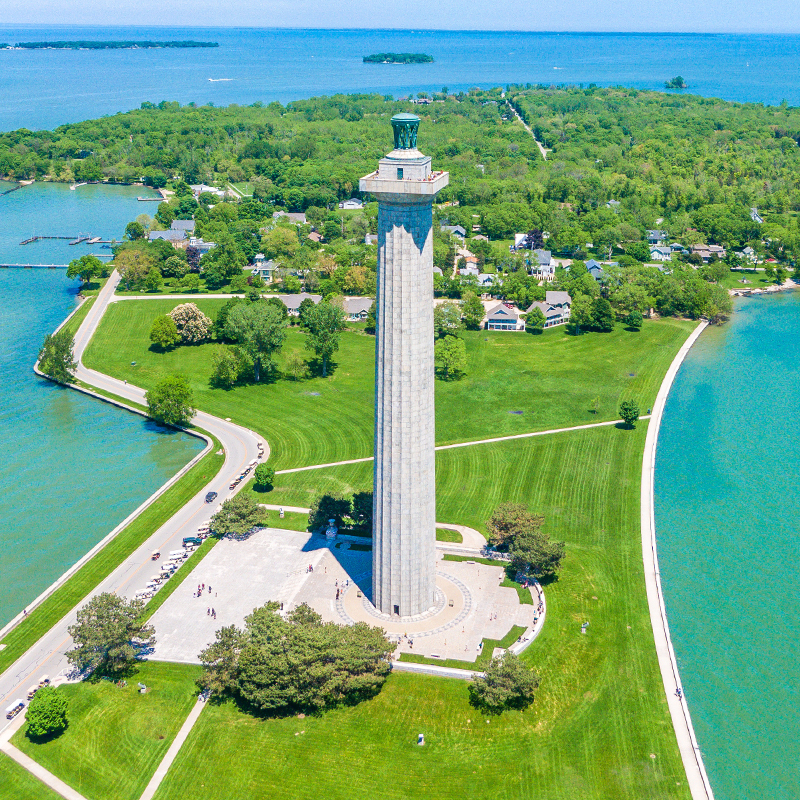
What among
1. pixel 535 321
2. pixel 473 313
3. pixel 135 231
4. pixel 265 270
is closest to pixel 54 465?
pixel 473 313

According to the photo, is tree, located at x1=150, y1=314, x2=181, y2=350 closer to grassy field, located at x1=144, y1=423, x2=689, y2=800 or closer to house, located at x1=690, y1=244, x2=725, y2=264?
grassy field, located at x1=144, y1=423, x2=689, y2=800

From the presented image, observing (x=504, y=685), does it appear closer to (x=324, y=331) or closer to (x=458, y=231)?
(x=324, y=331)

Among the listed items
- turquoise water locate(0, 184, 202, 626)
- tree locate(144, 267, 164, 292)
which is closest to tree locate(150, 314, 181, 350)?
turquoise water locate(0, 184, 202, 626)

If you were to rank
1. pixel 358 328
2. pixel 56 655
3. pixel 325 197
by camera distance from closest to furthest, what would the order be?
pixel 56 655 → pixel 358 328 → pixel 325 197

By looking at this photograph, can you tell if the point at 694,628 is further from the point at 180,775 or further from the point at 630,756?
the point at 180,775

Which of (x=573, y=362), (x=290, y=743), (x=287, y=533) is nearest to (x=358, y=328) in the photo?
(x=573, y=362)

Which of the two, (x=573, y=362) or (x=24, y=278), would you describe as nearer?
(x=573, y=362)
